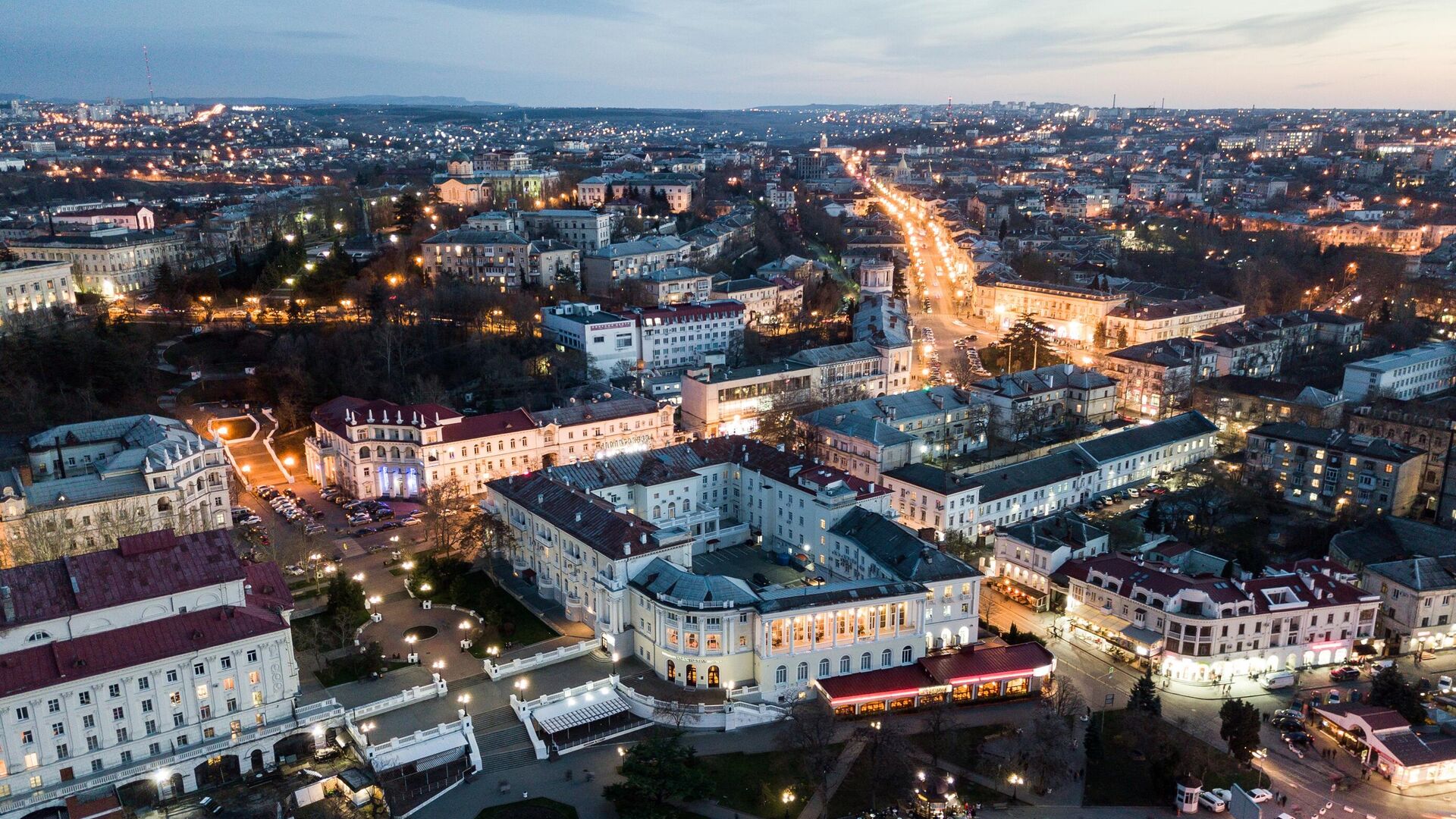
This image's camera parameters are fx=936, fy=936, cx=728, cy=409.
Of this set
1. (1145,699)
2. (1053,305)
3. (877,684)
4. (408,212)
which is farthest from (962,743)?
(408,212)

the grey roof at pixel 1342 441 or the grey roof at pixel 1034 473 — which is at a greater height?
the grey roof at pixel 1342 441

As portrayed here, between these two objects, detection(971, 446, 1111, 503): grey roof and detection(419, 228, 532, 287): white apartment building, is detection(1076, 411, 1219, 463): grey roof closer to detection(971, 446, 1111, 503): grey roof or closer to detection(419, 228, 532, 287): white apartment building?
detection(971, 446, 1111, 503): grey roof

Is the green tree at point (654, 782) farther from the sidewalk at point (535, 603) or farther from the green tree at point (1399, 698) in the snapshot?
the green tree at point (1399, 698)

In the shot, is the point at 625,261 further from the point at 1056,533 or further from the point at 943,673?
the point at 943,673

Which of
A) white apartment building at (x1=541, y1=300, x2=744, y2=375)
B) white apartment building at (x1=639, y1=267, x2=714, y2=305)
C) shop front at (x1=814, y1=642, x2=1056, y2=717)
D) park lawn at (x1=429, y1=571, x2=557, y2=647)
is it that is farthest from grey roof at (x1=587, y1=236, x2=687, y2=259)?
shop front at (x1=814, y1=642, x2=1056, y2=717)

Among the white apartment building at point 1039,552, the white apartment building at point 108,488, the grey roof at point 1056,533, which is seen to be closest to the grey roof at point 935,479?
the white apartment building at point 1039,552

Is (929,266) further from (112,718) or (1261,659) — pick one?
(112,718)
